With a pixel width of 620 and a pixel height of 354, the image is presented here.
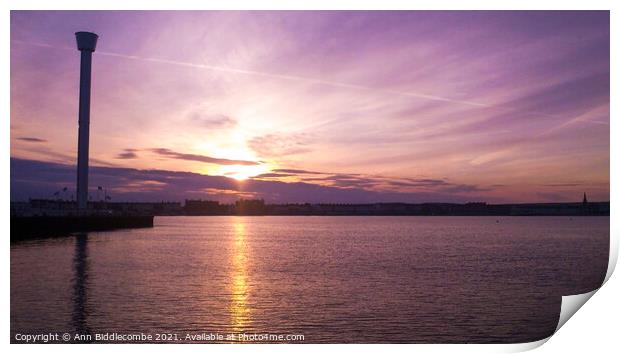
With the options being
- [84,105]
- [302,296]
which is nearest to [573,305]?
[302,296]

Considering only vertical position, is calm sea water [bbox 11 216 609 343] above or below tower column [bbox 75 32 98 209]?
below

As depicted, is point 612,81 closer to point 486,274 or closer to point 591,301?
point 591,301

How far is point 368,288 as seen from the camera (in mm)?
20469

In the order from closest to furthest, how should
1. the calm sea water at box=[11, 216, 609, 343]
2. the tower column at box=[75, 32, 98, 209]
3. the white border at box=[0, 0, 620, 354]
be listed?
the white border at box=[0, 0, 620, 354], the calm sea water at box=[11, 216, 609, 343], the tower column at box=[75, 32, 98, 209]

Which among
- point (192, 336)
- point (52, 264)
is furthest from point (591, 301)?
point (52, 264)

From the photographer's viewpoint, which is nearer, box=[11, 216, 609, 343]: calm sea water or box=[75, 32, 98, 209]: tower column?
box=[11, 216, 609, 343]: calm sea water

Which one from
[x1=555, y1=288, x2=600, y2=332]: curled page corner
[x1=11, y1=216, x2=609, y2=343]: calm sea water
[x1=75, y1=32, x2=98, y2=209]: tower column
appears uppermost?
[x1=75, y1=32, x2=98, y2=209]: tower column

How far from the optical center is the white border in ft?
31.2

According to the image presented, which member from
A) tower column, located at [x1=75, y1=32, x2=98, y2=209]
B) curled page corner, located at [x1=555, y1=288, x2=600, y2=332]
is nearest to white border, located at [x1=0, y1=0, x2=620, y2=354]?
curled page corner, located at [x1=555, y1=288, x2=600, y2=332]

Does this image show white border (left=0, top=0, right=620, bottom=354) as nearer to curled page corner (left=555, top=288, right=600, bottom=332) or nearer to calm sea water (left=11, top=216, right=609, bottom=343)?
curled page corner (left=555, top=288, right=600, bottom=332)
